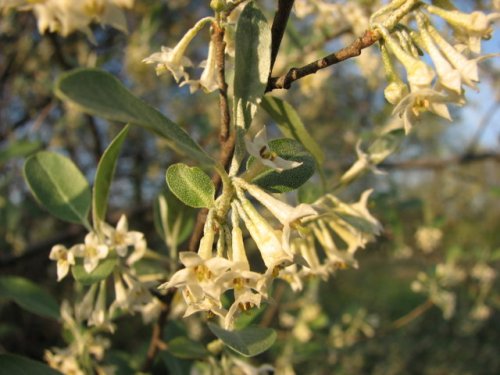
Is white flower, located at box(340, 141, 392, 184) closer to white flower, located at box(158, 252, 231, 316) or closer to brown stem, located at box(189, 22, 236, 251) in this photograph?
brown stem, located at box(189, 22, 236, 251)

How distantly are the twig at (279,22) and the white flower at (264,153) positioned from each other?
0.13 metres

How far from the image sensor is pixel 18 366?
91cm

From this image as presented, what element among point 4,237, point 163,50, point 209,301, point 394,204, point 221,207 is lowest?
point 394,204

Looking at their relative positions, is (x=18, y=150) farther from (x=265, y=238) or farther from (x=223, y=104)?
(x=265, y=238)

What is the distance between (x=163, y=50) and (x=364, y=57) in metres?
2.14

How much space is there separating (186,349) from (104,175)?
0.46 meters

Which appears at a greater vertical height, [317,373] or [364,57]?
[364,57]

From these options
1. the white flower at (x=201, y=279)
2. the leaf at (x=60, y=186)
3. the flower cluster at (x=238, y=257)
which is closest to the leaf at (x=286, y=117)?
the flower cluster at (x=238, y=257)

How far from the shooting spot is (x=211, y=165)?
2.10 feet

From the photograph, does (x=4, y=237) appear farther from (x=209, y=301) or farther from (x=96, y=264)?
(x=209, y=301)

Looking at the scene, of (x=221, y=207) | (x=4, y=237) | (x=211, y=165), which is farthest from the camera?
(x=4, y=237)

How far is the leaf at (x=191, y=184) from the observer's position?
766mm

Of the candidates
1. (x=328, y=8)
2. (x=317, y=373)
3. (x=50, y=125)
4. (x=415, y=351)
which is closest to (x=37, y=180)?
(x=328, y=8)

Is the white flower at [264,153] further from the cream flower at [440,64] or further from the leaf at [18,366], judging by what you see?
the leaf at [18,366]
